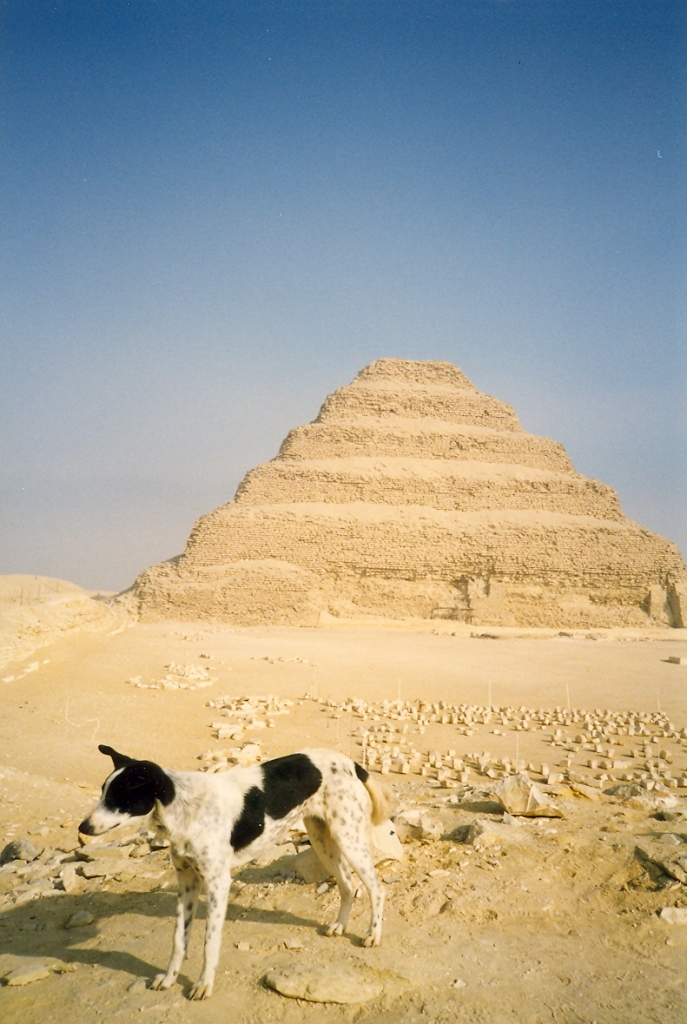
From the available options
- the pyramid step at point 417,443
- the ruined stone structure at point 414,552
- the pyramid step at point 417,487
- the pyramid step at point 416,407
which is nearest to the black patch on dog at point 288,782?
Answer: the ruined stone structure at point 414,552

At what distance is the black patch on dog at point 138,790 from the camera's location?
2.77 meters

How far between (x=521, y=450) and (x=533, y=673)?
30961mm

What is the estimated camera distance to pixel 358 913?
11.4 ft

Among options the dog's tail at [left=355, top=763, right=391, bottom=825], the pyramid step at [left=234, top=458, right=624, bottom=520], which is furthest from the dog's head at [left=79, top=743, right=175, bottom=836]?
the pyramid step at [left=234, top=458, right=624, bottom=520]

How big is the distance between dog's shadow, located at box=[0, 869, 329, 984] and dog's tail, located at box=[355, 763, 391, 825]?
564 millimetres

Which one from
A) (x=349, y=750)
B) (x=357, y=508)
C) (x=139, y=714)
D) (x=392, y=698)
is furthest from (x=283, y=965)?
(x=357, y=508)

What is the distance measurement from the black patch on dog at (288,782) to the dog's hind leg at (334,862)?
25 cm

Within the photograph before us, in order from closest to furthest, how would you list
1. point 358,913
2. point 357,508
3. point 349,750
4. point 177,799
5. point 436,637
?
point 177,799, point 358,913, point 349,750, point 436,637, point 357,508

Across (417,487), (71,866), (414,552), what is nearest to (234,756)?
(71,866)

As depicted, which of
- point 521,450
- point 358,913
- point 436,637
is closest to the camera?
point 358,913

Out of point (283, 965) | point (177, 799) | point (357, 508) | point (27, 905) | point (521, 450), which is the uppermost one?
point (521, 450)

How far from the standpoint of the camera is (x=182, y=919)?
9.61 feet

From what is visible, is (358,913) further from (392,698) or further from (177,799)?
(392,698)

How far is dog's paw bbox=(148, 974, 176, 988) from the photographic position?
2.82 metres
